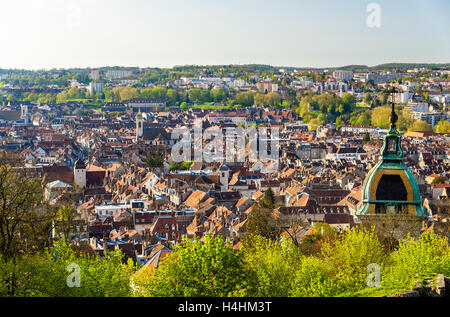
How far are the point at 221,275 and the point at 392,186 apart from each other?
7.70m

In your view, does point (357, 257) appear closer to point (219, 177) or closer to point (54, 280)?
point (54, 280)

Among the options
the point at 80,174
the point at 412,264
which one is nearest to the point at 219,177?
the point at 80,174

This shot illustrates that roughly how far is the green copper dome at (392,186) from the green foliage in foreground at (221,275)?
1102mm

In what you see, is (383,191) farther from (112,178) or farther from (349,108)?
(349,108)

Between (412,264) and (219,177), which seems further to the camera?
(219,177)

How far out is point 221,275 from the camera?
18578 mm

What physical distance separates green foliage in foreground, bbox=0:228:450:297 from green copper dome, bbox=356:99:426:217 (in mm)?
1102

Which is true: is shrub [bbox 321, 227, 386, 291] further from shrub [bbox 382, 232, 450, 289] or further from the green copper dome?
the green copper dome

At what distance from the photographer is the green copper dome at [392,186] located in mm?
23444

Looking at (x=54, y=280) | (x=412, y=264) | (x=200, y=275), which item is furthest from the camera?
(x=412, y=264)

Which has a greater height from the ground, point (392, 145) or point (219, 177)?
point (392, 145)

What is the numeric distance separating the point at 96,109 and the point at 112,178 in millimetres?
114883

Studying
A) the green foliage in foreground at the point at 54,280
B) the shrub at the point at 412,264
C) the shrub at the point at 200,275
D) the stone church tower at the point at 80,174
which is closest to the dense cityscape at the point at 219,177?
the stone church tower at the point at 80,174

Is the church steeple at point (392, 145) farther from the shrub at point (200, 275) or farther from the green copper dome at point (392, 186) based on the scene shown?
the shrub at point (200, 275)
